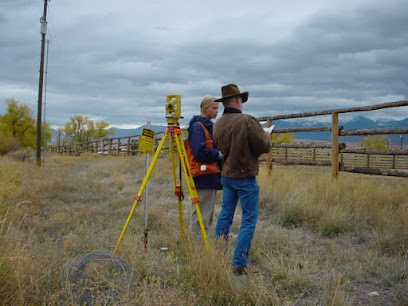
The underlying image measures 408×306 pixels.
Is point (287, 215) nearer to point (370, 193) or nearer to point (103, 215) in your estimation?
point (370, 193)

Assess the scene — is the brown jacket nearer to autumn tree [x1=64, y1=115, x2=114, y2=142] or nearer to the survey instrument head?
the survey instrument head

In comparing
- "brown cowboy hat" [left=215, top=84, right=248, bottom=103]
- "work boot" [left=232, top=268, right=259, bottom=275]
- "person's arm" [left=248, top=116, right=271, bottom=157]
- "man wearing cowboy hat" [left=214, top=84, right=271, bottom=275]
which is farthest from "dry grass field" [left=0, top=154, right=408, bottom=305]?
"brown cowboy hat" [left=215, top=84, right=248, bottom=103]

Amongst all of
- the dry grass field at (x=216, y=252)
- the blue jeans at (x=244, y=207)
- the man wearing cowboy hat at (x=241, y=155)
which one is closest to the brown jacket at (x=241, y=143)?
the man wearing cowboy hat at (x=241, y=155)

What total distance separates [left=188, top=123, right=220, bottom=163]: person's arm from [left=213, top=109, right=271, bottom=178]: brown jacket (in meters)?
0.24

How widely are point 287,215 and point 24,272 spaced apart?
4063 millimetres

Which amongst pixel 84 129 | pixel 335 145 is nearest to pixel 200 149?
pixel 335 145

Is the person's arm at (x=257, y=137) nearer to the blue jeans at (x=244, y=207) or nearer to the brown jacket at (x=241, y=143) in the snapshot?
the brown jacket at (x=241, y=143)

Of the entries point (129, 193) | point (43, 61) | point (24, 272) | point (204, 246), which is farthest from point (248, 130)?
point (43, 61)

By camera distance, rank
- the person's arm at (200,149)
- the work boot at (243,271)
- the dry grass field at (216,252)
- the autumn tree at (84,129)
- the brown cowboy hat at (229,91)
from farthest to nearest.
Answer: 1. the autumn tree at (84,129)
2. the person's arm at (200,149)
3. the brown cowboy hat at (229,91)
4. the work boot at (243,271)
5. the dry grass field at (216,252)

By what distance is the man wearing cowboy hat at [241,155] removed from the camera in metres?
3.97

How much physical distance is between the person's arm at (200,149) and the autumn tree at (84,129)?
8248 cm

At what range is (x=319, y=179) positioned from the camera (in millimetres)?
8180

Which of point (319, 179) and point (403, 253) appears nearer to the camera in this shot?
point (403, 253)

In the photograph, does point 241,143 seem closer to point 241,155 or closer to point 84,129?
point 241,155
